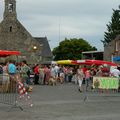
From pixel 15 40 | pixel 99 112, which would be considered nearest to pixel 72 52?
pixel 15 40

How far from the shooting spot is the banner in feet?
89.1

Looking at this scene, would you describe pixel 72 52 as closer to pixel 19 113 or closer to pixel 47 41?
pixel 47 41

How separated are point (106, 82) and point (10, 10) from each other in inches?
2639

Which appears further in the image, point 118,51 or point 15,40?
point 15,40

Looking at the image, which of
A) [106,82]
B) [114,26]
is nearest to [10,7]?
[114,26]

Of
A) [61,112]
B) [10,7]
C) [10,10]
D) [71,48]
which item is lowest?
[61,112]

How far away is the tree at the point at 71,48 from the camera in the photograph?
4909 inches

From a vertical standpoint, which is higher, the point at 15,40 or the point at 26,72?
the point at 15,40

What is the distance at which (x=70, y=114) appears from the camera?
16.6m

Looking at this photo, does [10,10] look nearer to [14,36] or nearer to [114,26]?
[14,36]

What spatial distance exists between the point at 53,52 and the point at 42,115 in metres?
113

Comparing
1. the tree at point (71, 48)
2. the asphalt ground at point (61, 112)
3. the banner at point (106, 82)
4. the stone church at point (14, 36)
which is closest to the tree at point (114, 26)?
the tree at point (71, 48)

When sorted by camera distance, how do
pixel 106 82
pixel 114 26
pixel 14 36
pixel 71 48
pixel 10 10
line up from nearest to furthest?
1. pixel 106 82
2. pixel 10 10
3. pixel 14 36
4. pixel 114 26
5. pixel 71 48

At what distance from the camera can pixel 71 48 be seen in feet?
411
